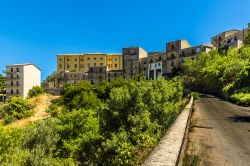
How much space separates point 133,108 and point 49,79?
119734mm

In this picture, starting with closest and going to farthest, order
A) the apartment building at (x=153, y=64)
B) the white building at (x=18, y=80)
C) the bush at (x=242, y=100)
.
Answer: the bush at (x=242, y=100) < the apartment building at (x=153, y=64) < the white building at (x=18, y=80)

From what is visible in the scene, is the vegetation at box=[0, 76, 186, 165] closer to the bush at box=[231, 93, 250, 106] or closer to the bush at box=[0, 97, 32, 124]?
the bush at box=[231, 93, 250, 106]

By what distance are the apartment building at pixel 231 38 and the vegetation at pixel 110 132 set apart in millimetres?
57985

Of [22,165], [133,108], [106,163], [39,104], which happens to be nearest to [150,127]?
[133,108]

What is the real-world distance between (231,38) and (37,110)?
67.6 m

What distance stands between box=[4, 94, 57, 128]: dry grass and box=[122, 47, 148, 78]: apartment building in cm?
3192

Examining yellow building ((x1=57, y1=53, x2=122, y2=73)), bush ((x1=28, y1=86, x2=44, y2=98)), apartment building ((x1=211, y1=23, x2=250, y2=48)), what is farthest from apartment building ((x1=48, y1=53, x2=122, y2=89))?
apartment building ((x1=211, y1=23, x2=250, y2=48))

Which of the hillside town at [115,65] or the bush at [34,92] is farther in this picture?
the bush at [34,92]

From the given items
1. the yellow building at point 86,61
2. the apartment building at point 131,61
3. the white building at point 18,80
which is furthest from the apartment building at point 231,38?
the white building at point 18,80

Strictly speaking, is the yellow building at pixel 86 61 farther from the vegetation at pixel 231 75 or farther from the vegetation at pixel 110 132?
the vegetation at pixel 110 132

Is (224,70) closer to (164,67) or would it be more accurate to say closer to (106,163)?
(106,163)

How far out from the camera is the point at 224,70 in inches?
1882

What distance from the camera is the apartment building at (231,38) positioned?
80.9m

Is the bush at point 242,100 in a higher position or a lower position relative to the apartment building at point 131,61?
lower
